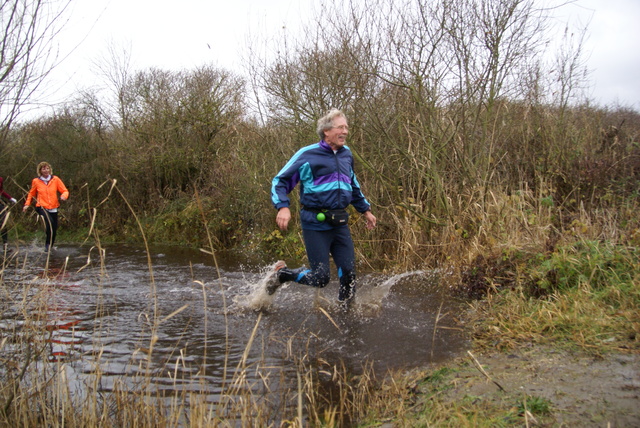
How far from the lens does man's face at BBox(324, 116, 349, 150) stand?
507 centimetres

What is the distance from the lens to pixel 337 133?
509 cm

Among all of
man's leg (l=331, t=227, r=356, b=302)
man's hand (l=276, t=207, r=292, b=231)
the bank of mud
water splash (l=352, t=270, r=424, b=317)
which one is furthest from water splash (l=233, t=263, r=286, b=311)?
the bank of mud

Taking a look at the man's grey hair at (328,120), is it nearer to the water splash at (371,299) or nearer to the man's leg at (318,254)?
the man's leg at (318,254)

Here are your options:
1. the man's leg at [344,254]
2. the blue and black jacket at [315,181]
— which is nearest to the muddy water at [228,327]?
the man's leg at [344,254]

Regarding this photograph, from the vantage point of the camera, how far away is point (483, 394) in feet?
10.6

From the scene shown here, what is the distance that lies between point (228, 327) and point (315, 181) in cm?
173

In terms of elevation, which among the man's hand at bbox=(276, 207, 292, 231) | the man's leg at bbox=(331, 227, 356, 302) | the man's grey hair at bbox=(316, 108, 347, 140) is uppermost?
the man's grey hair at bbox=(316, 108, 347, 140)

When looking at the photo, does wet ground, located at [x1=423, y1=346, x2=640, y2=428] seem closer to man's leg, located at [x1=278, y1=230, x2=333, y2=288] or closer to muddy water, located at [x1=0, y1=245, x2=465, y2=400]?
muddy water, located at [x1=0, y1=245, x2=465, y2=400]

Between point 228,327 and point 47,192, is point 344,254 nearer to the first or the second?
point 228,327

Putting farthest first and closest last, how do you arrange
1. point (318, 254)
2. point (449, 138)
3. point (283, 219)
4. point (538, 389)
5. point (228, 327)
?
point (449, 138) < point (228, 327) < point (318, 254) < point (283, 219) < point (538, 389)

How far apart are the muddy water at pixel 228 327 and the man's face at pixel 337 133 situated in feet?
5.60

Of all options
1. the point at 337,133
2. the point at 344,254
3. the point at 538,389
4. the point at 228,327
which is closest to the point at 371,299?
the point at 344,254

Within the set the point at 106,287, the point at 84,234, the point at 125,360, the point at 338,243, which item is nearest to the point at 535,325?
the point at 338,243

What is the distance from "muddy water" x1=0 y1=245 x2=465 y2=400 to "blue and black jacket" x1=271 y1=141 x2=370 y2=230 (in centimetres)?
110
